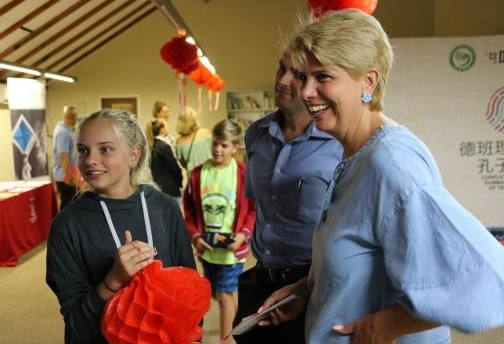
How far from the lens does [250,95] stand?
10.6m

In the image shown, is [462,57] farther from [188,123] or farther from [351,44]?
[351,44]

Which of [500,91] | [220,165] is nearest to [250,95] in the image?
[500,91]

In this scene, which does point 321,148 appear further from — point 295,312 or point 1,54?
point 1,54

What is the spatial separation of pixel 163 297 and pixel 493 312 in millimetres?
714

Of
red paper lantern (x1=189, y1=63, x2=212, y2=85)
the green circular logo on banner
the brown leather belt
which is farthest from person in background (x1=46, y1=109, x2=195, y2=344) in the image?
red paper lantern (x1=189, y1=63, x2=212, y2=85)

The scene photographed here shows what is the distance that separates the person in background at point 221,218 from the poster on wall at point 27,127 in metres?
3.95

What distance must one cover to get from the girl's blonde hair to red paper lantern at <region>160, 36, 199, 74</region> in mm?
4481

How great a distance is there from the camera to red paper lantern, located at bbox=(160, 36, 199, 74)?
5.80 meters

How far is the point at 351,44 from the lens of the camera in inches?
38.5

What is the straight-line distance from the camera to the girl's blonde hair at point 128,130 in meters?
1.45

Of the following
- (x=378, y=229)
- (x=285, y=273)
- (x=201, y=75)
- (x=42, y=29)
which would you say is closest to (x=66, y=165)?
(x=201, y=75)

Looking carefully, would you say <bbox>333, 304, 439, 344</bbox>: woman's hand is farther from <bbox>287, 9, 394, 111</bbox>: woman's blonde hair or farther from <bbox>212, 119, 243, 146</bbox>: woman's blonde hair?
<bbox>212, 119, 243, 146</bbox>: woman's blonde hair

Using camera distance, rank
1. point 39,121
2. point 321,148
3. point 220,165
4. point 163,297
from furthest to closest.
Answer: point 39,121, point 220,165, point 321,148, point 163,297

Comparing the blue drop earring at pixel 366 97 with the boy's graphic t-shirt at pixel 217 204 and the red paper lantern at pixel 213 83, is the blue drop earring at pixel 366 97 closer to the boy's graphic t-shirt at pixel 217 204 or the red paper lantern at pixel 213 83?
the boy's graphic t-shirt at pixel 217 204
